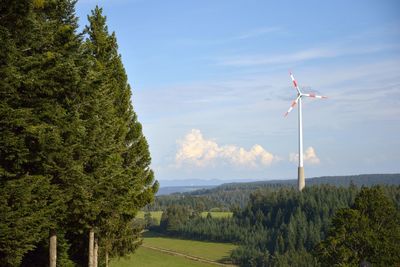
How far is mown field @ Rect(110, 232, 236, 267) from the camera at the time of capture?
10475 centimetres

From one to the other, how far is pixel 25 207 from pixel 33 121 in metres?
3.47

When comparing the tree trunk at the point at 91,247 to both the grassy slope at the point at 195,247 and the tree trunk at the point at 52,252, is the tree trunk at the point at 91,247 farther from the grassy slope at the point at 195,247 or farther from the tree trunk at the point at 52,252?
the grassy slope at the point at 195,247

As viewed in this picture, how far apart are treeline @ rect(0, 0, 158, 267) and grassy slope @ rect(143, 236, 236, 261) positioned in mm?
99026

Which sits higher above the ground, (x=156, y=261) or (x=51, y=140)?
(x=51, y=140)

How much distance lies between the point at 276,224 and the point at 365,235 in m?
117

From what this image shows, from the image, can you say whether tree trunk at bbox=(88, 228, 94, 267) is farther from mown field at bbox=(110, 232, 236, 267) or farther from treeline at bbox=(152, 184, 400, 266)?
treeline at bbox=(152, 184, 400, 266)

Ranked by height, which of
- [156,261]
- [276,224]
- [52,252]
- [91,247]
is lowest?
[156,261]

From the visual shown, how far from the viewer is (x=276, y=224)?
6201 inches

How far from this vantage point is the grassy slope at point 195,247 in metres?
128

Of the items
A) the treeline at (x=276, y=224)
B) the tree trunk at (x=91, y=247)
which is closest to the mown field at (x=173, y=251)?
the treeline at (x=276, y=224)

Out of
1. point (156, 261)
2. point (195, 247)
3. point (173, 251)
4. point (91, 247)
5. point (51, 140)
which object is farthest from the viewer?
point (195, 247)

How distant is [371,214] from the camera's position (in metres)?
45.1

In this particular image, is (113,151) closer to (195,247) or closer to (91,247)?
(91,247)

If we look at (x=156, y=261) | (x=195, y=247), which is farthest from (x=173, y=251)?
(x=156, y=261)
